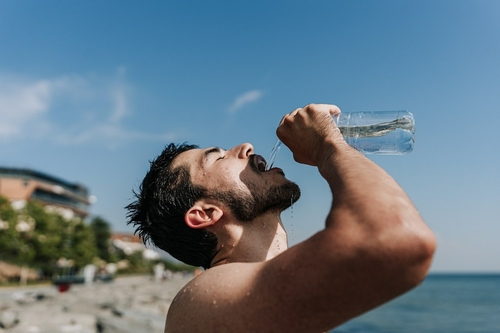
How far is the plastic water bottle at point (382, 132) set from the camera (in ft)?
8.63

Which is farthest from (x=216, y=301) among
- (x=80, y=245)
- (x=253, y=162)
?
(x=80, y=245)

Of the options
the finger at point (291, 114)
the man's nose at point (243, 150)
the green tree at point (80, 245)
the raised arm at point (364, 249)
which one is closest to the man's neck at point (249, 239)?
the man's nose at point (243, 150)

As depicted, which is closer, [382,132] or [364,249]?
[364,249]

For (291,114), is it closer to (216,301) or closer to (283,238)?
(283,238)

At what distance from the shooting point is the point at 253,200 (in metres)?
2.43

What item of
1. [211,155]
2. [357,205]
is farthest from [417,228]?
[211,155]

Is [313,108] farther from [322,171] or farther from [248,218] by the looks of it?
[248,218]

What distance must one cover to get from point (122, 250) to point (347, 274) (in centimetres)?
9760

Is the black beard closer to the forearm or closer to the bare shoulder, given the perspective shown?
the bare shoulder

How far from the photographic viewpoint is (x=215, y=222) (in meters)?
2.46

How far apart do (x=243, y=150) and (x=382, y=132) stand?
2.43 ft

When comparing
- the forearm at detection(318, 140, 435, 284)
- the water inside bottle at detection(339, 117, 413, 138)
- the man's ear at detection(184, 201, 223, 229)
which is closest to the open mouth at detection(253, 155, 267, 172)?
the man's ear at detection(184, 201, 223, 229)

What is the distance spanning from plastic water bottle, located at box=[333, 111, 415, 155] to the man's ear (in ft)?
2.49

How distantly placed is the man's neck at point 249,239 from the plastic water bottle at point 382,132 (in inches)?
12.4
